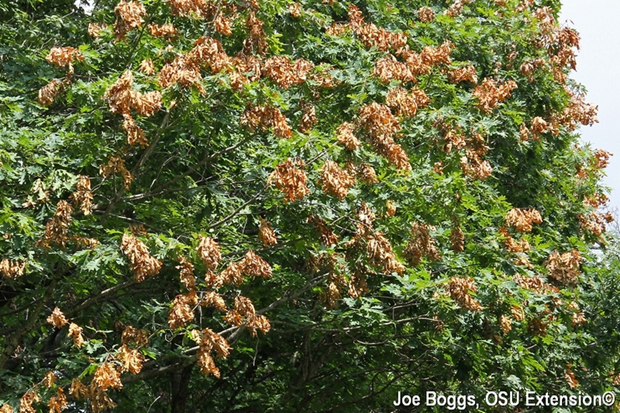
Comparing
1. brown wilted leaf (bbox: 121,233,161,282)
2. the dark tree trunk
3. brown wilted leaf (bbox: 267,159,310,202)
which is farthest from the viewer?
the dark tree trunk

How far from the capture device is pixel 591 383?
12445 millimetres

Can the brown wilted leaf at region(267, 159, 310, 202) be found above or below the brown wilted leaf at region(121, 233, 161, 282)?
above

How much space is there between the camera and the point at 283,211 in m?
8.16

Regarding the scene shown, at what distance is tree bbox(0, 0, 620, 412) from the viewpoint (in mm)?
7422

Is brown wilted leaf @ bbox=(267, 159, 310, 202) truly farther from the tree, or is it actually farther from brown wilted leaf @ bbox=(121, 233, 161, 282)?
brown wilted leaf @ bbox=(121, 233, 161, 282)

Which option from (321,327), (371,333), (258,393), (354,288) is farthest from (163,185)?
(258,393)

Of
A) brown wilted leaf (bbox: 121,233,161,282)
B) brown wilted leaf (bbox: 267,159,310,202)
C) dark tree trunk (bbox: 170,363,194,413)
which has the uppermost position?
brown wilted leaf (bbox: 267,159,310,202)

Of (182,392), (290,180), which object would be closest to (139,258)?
(290,180)

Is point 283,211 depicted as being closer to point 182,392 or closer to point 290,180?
point 290,180

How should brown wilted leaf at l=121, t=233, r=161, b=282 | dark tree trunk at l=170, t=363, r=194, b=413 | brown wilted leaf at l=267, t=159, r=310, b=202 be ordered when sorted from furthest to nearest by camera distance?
dark tree trunk at l=170, t=363, r=194, b=413 → brown wilted leaf at l=267, t=159, r=310, b=202 → brown wilted leaf at l=121, t=233, r=161, b=282

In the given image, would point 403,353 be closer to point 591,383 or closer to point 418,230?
point 591,383

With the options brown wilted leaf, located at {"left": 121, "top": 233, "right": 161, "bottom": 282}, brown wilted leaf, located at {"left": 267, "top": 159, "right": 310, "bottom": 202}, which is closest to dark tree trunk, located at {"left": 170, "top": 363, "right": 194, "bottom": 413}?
brown wilted leaf, located at {"left": 121, "top": 233, "right": 161, "bottom": 282}

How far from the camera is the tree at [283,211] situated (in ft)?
24.3

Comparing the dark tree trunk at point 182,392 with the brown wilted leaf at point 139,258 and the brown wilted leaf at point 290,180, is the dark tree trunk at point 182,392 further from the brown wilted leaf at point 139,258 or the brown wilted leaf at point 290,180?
the brown wilted leaf at point 290,180
